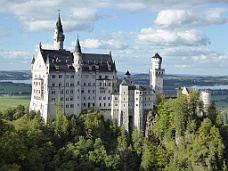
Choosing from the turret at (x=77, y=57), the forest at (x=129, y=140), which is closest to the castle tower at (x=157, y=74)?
the forest at (x=129, y=140)

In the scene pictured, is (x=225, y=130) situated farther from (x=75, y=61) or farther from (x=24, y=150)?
(x=24, y=150)

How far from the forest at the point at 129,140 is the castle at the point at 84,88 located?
2704mm

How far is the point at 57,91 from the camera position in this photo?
300 feet

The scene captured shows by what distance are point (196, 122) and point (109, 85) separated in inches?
931

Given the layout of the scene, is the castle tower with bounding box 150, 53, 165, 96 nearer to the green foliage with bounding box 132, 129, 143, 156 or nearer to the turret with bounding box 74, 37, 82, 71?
the green foliage with bounding box 132, 129, 143, 156

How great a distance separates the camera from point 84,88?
3799 inches

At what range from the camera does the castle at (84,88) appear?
299ft

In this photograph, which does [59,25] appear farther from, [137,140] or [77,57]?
[137,140]

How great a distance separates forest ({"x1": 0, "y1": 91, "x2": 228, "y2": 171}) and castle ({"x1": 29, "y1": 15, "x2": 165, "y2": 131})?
2.70m

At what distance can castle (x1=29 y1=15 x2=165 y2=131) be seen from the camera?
9119 centimetres

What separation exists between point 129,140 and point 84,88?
17.2 m

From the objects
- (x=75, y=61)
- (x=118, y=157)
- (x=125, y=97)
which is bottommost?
(x=118, y=157)

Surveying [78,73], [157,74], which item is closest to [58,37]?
[78,73]

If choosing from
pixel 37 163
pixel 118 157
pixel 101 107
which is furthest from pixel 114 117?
pixel 37 163
